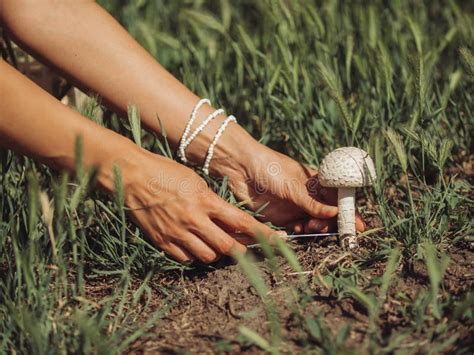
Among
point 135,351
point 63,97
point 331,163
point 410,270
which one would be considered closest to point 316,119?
point 331,163

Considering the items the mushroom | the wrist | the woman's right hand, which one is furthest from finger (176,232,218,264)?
the mushroom

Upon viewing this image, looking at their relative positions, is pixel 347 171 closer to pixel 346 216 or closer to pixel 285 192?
pixel 346 216

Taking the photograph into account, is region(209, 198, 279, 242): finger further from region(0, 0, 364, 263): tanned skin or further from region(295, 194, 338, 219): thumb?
region(295, 194, 338, 219): thumb

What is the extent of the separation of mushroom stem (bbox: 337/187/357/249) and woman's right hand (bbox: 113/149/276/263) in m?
0.19

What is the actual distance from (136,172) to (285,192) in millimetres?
437

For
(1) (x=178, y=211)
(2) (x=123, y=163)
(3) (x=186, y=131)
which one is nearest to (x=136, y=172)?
(2) (x=123, y=163)

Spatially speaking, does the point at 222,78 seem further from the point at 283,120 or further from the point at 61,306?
the point at 61,306

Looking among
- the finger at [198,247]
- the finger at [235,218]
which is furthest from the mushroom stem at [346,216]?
the finger at [198,247]

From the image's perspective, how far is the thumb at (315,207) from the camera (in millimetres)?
1737

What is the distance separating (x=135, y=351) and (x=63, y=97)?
1.15 metres

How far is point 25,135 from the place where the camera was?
4.99 ft

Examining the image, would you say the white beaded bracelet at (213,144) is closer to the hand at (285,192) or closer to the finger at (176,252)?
the hand at (285,192)

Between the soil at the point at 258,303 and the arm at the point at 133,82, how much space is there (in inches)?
8.5

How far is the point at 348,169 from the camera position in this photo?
1562mm
